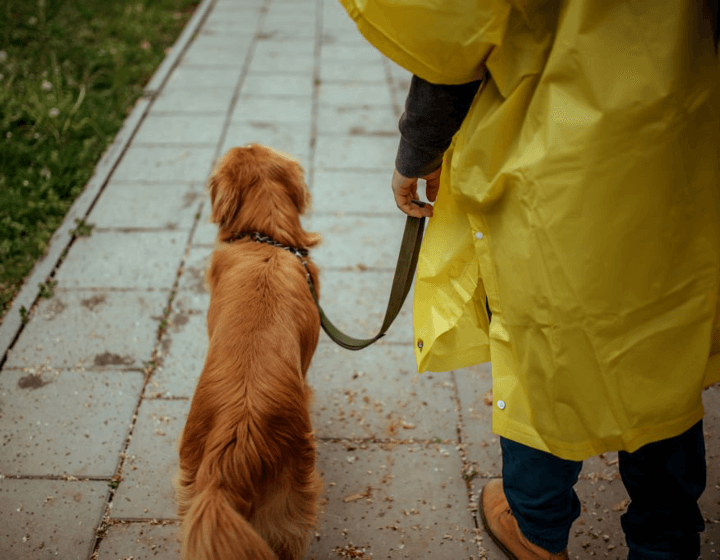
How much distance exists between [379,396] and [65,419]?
1.45 meters

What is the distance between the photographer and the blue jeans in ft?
5.37

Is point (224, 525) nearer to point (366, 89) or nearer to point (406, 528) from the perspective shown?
point (406, 528)

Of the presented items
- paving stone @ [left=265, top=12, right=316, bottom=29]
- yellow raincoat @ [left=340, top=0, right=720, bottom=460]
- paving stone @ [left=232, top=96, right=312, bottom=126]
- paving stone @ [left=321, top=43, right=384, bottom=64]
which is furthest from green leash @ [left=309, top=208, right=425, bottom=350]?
paving stone @ [left=265, top=12, right=316, bottom=29]

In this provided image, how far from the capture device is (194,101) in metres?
5.42

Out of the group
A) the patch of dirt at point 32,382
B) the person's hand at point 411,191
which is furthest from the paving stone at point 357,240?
the person's hand at point 411,191

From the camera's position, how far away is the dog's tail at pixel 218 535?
1.54 metres

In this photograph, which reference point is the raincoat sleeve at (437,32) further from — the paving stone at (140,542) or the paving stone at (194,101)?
the paving stone at (194,101)

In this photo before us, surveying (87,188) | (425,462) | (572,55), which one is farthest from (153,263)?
(572,55)

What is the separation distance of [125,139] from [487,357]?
4.10 metres

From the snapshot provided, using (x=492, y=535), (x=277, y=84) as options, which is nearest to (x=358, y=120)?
(x=277, y=84)

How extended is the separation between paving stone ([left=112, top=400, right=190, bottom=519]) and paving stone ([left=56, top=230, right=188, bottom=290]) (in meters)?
0.93

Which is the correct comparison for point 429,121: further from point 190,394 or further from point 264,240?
point 190,394

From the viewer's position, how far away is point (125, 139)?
4.84 meters

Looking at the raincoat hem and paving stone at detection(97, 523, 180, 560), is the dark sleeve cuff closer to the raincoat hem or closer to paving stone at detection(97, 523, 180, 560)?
the raincoat hem
